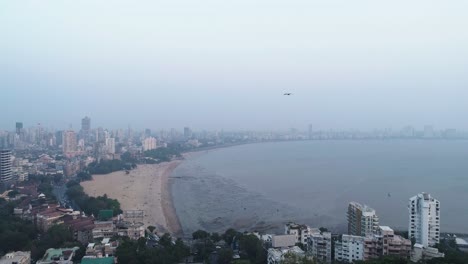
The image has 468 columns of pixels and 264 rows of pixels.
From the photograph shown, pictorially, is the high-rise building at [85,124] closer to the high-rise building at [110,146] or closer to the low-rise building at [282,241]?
the high-rise building at [110,146]

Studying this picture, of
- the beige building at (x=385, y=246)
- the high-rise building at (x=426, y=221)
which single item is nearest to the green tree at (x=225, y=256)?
the beige building at (x=385, y=246)

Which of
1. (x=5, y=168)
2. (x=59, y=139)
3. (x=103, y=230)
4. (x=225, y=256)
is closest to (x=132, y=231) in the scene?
(x=103, y=230)

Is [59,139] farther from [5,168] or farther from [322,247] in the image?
[322,247]

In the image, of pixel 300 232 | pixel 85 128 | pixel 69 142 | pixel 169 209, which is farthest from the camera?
pixel 85 128

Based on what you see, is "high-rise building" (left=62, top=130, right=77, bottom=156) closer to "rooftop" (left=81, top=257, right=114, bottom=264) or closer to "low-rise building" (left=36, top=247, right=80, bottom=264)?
"low-rise building" (left=36, top=247, right=80, bottom=264)

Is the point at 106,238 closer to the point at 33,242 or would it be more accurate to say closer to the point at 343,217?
the point at 33,242

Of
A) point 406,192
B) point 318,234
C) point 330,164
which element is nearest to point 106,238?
point 318,234
